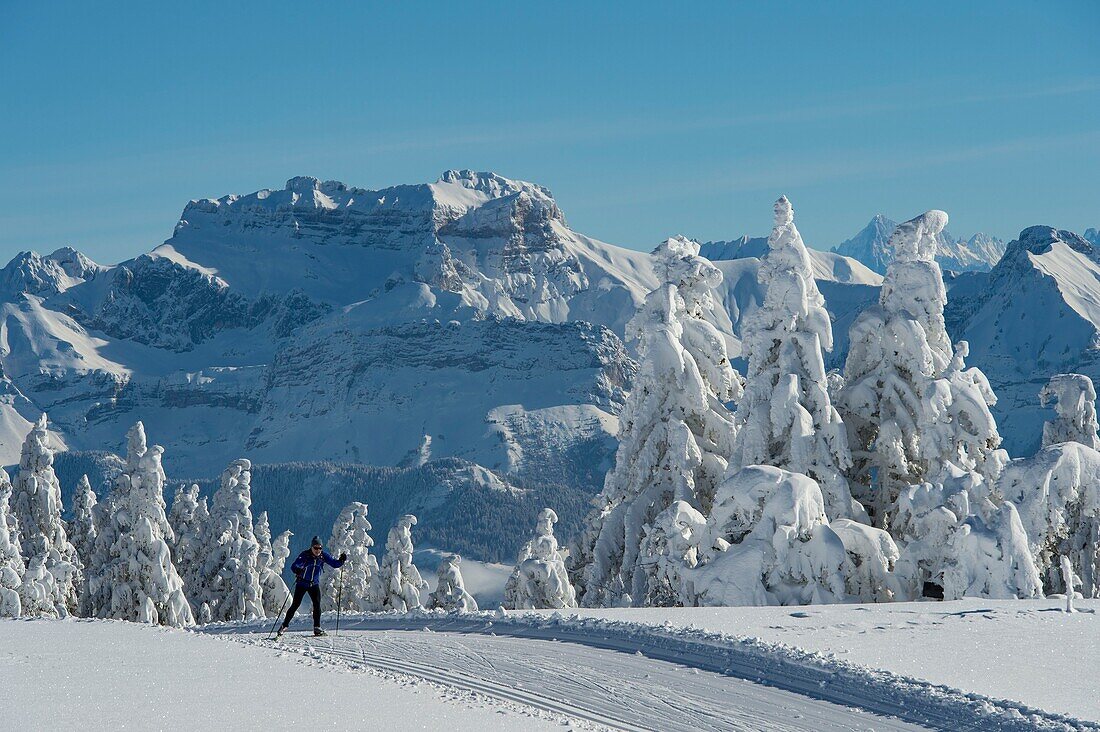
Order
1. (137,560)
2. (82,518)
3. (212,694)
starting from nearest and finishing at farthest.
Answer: (212,694) < (137,560) < (82,518)

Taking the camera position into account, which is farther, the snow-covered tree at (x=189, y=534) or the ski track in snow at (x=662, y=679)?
the snow-covered tree at (x=189, y=534)

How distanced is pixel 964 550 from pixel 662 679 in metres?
13.3

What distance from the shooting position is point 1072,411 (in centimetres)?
3922

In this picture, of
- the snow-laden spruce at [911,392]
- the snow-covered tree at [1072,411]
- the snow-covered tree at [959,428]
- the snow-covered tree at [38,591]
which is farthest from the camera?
the snow-covered tree at [38,591]

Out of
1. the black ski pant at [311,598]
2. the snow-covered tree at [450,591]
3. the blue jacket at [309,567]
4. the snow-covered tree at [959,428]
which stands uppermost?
the snow-covered tree at [959,428]

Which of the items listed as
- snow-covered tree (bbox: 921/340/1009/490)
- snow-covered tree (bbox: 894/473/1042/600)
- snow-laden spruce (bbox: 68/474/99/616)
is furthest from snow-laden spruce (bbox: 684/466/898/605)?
snow-laden spruce (bbox: 68/474/99/616)

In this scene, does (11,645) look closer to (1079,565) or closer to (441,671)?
(441,671)

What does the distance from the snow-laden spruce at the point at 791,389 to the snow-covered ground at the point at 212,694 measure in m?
17.6

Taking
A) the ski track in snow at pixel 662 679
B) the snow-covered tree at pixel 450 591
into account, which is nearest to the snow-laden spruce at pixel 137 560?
the snow-covered tree at pixel 450 591

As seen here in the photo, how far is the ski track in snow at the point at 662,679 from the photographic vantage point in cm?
1828

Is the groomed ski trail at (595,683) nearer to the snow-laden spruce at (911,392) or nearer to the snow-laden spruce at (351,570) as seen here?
the snow-laden spruce at (911,392)

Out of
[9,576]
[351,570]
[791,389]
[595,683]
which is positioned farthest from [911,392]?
[351,570]

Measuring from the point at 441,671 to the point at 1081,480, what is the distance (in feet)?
61.5

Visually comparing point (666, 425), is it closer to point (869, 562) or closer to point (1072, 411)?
point (869, 562)
